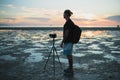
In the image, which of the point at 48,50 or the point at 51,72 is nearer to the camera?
the point at 51,72

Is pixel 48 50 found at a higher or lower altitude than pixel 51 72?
higher

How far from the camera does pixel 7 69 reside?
830 centimetres

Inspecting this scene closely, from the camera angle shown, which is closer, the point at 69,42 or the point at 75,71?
the point at 69,42

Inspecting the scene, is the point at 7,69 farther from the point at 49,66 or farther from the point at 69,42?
the point at 69,42

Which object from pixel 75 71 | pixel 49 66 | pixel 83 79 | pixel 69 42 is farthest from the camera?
pixel 49 66

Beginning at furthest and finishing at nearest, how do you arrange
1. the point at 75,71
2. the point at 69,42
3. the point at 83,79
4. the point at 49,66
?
1. the point at 49,66
2. the point at 75,71
3. the point at 69,42
4. the point at 83,79

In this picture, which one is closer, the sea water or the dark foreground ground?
the dark foreground ground

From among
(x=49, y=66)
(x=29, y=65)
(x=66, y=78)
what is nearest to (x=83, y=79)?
(x=66, y=78)

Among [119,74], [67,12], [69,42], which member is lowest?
[119,74]

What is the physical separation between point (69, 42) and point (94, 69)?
197 centimetres

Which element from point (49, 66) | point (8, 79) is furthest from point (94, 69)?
point (8, 79)

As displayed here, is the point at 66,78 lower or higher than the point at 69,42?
lower

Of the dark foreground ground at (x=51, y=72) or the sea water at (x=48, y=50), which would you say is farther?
the sea water at (x=48, y=50)

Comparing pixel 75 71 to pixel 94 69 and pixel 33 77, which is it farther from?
pixel 33 77
